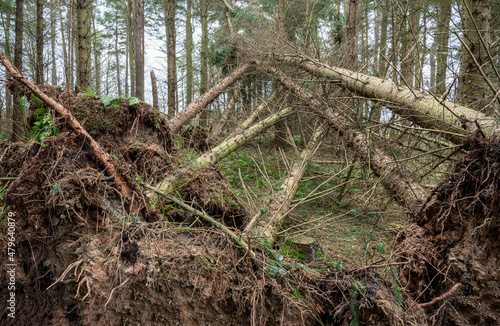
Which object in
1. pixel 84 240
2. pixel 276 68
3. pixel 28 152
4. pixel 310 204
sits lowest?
pixel 310 204

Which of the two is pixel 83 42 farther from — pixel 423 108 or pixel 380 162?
pixel 423 108

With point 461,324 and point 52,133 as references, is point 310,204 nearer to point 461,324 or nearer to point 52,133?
point 461,324

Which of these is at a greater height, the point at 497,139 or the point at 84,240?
the point at 497,139

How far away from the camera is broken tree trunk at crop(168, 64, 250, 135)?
682cm

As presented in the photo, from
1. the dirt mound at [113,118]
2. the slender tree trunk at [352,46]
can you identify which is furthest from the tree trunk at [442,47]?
Answer: the dirt mound at [113,118]

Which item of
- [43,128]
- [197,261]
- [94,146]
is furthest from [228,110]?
[197,261]

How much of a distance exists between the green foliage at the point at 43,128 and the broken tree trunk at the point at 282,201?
217 cm

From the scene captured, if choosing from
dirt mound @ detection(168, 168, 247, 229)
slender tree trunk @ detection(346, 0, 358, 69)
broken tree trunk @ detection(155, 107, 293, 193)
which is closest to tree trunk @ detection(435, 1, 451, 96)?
slender tree trunk @ detection(346, 0, 358, 69)

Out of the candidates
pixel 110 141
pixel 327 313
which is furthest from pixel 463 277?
pixel 110 141

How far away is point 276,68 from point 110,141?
447cm

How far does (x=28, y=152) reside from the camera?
240 centimetres

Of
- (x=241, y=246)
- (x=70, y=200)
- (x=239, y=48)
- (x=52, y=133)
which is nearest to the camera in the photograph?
(x=70, y=200)

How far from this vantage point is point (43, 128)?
2.69 metres

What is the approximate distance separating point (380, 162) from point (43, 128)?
14.2ft
